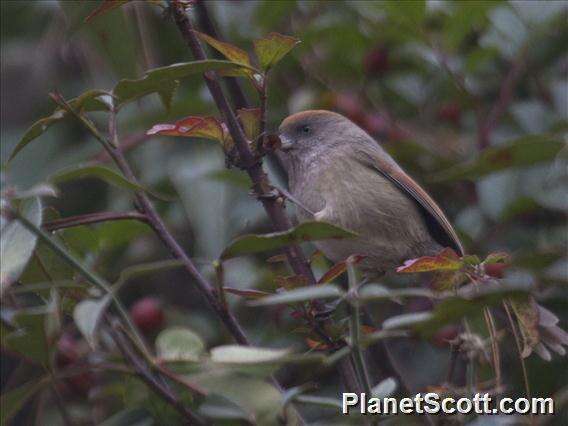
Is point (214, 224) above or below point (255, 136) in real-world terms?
below

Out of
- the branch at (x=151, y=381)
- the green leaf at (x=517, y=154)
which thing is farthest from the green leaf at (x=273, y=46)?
the green leaf at (x=517, y=154)

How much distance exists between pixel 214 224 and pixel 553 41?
1301 mm

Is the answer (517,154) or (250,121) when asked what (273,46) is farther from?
(517,154)

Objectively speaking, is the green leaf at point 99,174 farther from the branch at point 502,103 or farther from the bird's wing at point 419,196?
the branch at point 502,103

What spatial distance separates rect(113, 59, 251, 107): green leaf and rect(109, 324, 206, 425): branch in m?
0.46

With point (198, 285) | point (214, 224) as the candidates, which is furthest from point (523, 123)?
point (198, 285)

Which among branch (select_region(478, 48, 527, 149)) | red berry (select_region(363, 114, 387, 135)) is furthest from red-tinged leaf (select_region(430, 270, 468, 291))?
red berry (select_region(363, 114, 387, 135))

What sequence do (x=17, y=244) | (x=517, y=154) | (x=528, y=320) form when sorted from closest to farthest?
1. (x=17, y=244)
2. (x=528, y=320)
3. (x=517, y=154)

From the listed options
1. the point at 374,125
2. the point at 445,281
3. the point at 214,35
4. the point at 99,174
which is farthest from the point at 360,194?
the point at 99,174

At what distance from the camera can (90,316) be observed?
1.33 m

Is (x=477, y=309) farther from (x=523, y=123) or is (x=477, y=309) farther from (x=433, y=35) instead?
(x=433, y=35)

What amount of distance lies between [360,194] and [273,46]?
3.96 ft

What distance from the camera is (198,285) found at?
169 centimetres

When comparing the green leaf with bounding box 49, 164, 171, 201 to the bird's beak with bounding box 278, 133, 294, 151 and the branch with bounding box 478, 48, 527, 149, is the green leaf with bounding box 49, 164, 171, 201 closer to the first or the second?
the bird's beak with bounding box 278, 133, 294, 151
